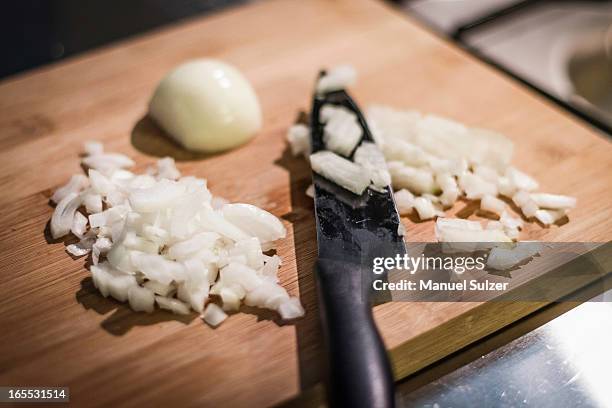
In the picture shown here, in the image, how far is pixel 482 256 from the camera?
1.16 meters

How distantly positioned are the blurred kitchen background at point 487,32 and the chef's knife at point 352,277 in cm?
63

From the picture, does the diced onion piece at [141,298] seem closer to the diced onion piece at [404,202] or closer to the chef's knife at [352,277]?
the chef's knife at [352,277]

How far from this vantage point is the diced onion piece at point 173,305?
1070mm

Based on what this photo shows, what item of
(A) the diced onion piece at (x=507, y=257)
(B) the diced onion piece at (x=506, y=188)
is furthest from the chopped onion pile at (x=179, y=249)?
(B) the diced onion piece at (x=506, y=188)

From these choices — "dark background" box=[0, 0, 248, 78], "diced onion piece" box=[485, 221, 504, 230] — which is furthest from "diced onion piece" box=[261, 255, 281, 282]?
"dark background" box=[0, 0, 248, 78]

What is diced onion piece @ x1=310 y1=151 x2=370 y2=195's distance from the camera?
4.06 ft

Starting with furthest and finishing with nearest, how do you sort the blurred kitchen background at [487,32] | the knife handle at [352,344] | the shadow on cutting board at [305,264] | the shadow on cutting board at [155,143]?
1. the blurred kitchen background at [487,32]
2. the shadow on cutting board at [155,143]
3. the shadow on cutting board at [305,264]
4. the knife handle at [352,344]

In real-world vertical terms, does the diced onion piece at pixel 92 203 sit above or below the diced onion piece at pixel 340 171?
below

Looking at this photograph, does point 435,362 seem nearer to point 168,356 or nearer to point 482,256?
point 482,256

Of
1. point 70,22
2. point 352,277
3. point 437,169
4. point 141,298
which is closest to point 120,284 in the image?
point 141,298

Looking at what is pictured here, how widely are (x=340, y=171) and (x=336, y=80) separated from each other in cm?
35

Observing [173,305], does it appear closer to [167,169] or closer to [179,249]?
[179,249]

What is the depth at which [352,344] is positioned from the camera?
90cm

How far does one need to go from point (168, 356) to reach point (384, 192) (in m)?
0.51
